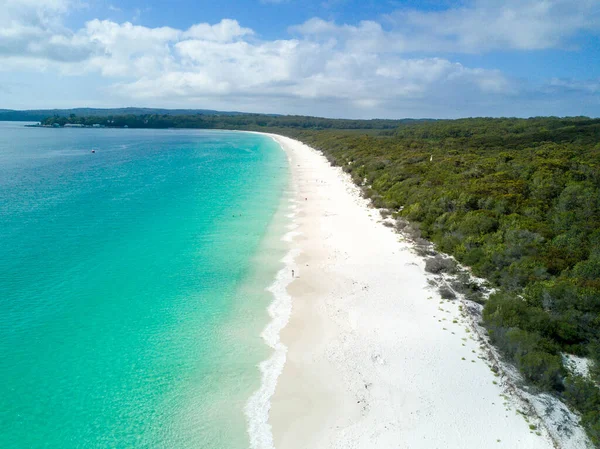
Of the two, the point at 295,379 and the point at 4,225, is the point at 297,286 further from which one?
the point at 4,225

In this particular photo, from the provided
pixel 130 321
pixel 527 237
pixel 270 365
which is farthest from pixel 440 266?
pixel 130 321

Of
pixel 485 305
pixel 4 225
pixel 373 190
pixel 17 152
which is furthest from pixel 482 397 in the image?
pixel 17 152

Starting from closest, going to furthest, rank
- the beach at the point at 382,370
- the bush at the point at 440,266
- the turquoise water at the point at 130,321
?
1. the beach at the point at 382,370
2. the turquoise water at the point at 130,321
3. the bush at the point at 440,266

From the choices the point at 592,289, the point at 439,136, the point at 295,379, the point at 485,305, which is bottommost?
the point at 295,379

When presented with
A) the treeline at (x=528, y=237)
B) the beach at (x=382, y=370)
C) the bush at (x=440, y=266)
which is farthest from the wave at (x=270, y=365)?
the treeline at (x=528, y=237)

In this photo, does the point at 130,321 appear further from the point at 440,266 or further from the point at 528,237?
the point at 528,237

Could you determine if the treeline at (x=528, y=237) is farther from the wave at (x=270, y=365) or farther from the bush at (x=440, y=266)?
the wave at (x=270, y=365)
